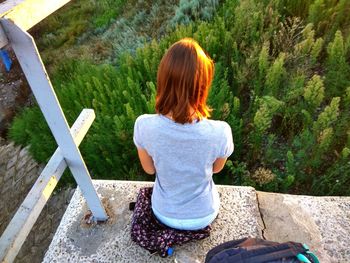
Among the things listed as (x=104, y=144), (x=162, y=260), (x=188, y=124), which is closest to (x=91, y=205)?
(x=162, y=260)

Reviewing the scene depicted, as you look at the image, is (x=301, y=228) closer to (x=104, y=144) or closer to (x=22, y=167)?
(x=104, y=144)

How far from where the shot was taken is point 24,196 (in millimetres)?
4789

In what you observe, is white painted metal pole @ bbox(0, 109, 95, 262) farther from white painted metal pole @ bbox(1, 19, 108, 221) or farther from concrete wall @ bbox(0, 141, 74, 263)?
concrete wall @ bbox(0, 141, 74, 263)

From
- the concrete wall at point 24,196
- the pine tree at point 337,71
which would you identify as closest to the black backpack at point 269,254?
the pine tree at point 337,71

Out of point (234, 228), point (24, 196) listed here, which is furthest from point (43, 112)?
point (24, 196)

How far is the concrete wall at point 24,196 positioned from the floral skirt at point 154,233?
7.38 feet

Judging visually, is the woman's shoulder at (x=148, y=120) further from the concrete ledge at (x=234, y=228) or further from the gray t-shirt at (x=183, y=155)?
the concrete ledge at (x=234, y=228)

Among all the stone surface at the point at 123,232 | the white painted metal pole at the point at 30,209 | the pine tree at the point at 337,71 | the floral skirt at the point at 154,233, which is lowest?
the stone surface at the point at 123,232

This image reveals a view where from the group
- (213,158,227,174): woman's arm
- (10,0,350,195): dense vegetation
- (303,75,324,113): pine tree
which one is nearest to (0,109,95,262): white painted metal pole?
(213,158,227,174): woman's arm

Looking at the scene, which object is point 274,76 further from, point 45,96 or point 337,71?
point 45,96

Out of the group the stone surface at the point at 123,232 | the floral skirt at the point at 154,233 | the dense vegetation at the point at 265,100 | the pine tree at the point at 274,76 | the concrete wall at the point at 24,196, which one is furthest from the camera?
the concrete wall at the point at 24,196

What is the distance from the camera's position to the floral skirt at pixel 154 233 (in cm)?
199

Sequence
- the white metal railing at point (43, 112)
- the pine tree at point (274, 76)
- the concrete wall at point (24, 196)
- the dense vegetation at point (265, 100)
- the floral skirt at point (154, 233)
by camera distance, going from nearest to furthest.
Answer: the white metal railing at point (43, 112), the floral skirt at point (154, 233), the dense vegetation at point (265, 100), the pine tree at point (274, 76), the concrete wall at point (24, 196)

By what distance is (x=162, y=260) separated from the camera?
2.05 m
